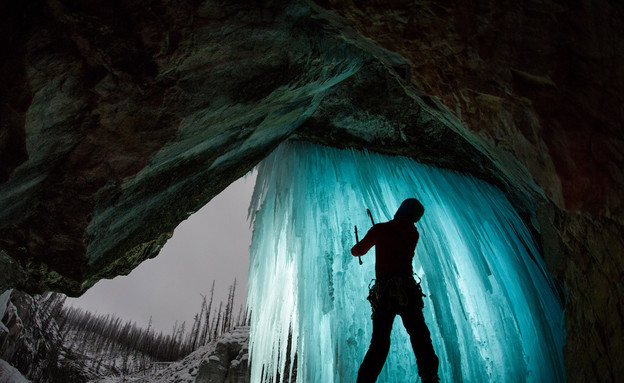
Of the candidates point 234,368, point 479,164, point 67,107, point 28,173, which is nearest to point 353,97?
point 479,164

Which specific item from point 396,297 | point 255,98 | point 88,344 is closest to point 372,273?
point 396,297

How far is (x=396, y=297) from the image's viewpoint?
7.75 ft

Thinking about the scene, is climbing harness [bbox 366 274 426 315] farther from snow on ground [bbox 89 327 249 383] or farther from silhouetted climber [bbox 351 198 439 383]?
snow on ground [bbox 89 327 249 383]

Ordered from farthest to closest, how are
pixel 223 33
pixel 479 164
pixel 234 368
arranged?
pixel 234 368 → pixel 479 164 → pixel 223 33

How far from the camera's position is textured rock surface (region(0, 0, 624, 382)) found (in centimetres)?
168

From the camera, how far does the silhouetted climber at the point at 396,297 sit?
2.20m

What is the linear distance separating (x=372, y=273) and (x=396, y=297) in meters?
1.51

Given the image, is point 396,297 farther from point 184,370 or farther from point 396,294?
point 184,370

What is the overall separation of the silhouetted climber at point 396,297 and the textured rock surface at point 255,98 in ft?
3.12

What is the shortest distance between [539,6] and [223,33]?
1.86 metres

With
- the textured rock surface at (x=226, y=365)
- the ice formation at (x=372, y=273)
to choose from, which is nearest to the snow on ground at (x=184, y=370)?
the textured rock surface at (x=226, y=365)

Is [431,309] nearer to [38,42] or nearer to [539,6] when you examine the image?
[539,6]

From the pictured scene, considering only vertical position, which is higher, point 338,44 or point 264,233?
point 338,44

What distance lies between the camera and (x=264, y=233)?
15.9 feet
